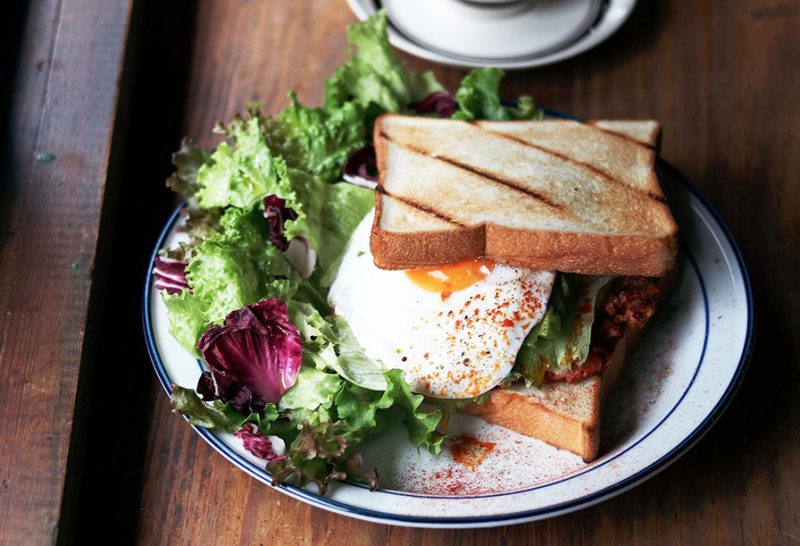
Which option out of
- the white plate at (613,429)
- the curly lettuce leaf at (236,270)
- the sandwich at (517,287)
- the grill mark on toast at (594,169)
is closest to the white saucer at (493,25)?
the grill mark on toast at (594,169)

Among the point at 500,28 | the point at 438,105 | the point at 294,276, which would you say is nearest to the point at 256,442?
the point at 294,276

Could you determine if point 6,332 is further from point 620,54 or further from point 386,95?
point 620,54

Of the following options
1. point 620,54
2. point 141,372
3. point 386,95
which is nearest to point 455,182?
point 386,95

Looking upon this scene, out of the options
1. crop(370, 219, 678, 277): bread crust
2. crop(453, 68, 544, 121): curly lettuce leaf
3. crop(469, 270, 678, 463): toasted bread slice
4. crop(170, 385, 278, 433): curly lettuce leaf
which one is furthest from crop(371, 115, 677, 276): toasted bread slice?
crop(170, 385, 278, 433): curly lettuce leaf

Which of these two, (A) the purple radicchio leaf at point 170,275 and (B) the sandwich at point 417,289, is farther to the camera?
(A) the purple radicchio leaf at point 170,275

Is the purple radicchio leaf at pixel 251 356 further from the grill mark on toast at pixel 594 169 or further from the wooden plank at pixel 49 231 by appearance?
the grill mark on toast at pixel 594 169

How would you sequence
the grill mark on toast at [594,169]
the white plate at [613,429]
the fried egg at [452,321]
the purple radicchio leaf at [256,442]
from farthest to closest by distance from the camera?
the grill mark on toast at [594,169] < the fried egg at [452,321] < the purple radicchio leaf at [256,442] < the white plate at [613,429]
